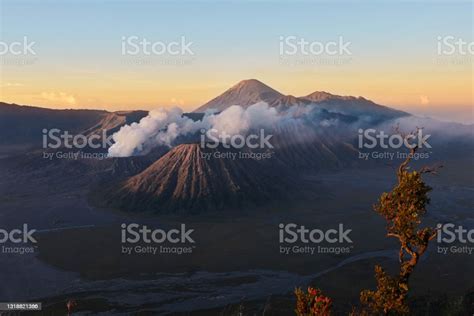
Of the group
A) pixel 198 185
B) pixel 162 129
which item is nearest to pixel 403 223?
pixel 198 185

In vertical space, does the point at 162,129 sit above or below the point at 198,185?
above

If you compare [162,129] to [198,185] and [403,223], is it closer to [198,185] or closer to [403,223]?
[198,185]

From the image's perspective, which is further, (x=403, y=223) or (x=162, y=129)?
(x=162, y=129)

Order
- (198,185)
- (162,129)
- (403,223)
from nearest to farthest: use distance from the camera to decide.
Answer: (403,223), (198,185), (162,129)

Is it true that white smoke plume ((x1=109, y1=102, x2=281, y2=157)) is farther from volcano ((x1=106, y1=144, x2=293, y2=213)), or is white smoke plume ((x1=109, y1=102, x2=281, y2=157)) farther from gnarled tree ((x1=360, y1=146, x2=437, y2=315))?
gnarled tree ((x1=360, y1=146, x2=437, y2=315))

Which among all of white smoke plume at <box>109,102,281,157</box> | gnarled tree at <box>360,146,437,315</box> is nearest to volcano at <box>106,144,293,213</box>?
white smoke plume at <box>109,102,281,157</box>

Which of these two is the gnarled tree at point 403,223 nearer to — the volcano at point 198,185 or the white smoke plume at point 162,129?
the volcano at point 198,185
